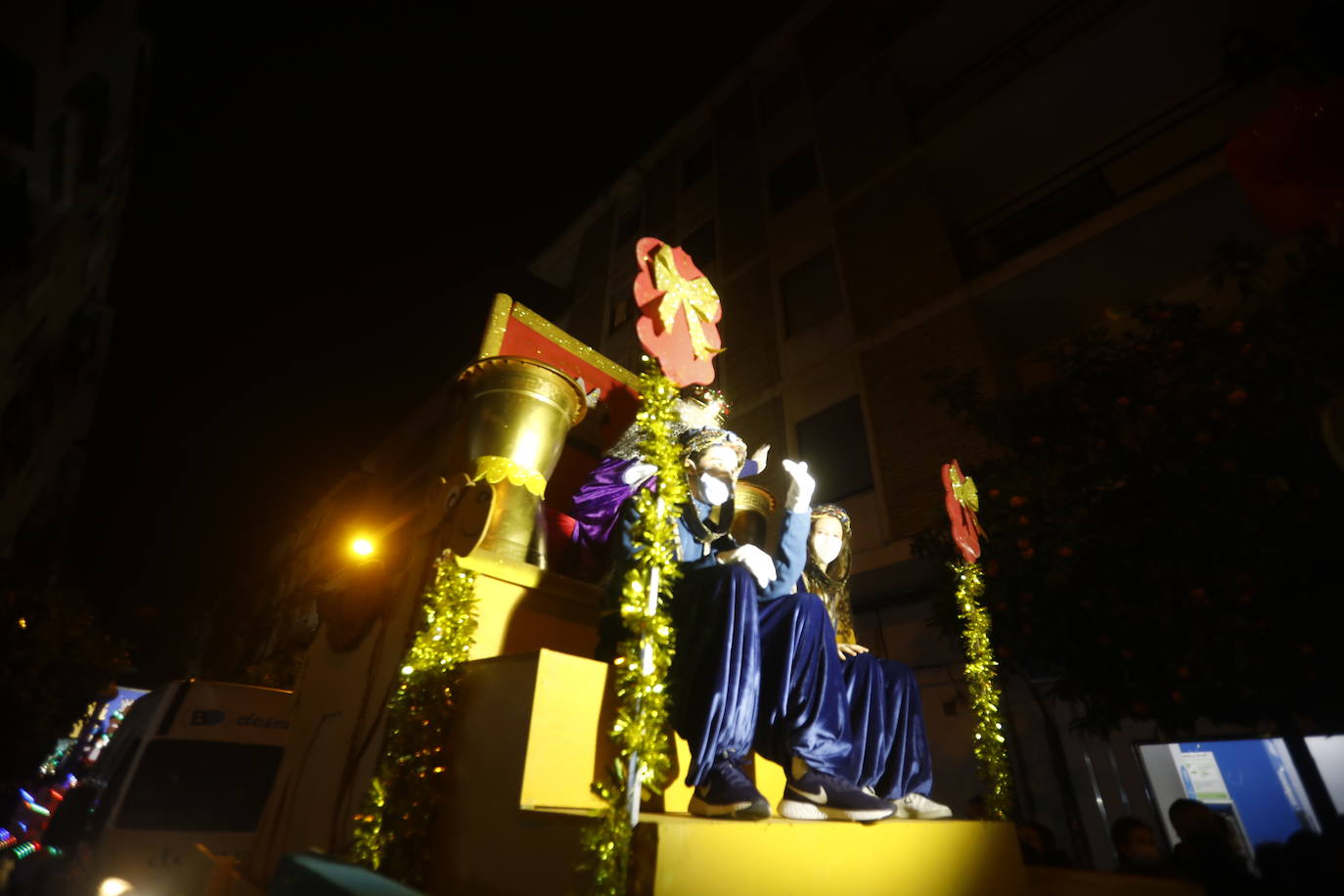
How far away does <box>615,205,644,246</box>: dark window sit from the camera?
17.5 m

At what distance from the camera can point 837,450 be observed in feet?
31.4

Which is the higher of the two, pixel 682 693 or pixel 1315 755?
pixel 1315 755

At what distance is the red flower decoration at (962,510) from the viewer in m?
4.22

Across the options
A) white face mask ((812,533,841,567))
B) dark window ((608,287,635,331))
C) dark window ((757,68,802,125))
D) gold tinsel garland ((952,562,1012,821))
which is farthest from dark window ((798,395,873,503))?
dark window ((757,68,802,125))

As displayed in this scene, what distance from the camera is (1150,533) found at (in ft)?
15.0

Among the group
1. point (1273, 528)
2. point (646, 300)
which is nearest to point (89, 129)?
point (646, 300)

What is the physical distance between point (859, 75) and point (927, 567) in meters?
10.3

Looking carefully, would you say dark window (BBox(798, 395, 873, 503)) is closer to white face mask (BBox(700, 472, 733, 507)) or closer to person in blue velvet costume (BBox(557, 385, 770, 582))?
person in blue velvet costume (BBox(557, 385, 770, 582))

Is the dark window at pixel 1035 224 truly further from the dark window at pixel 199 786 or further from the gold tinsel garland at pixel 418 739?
the dark window at pixel 199 786

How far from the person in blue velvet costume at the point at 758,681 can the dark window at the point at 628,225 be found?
15888 millimetres

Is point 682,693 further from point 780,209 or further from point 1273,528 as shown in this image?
point 780,209

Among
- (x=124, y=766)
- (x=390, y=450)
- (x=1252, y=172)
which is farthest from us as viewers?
(x=390, y=450)

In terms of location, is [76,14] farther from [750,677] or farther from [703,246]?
[750,677]

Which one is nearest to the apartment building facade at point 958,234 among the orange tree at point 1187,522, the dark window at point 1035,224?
the dark window at point 1035,224
